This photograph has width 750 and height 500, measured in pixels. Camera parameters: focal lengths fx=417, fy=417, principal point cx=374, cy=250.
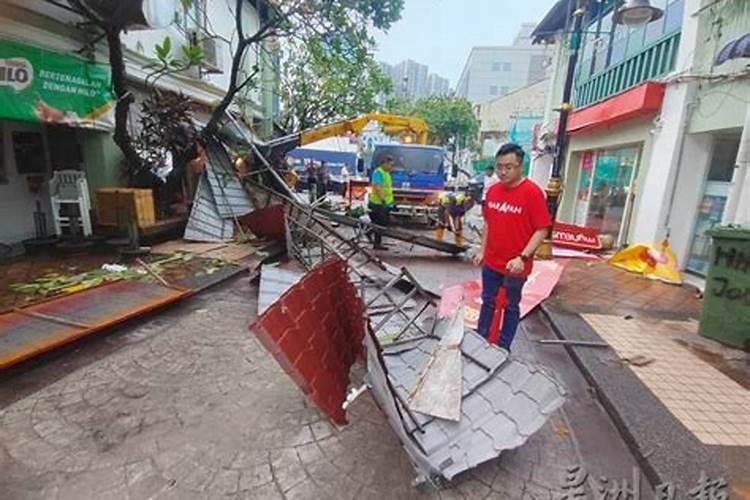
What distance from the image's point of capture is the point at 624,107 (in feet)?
25.8

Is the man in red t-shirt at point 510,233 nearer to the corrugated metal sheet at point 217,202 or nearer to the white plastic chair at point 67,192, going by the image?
the corrugated metal sheet at point 217,202

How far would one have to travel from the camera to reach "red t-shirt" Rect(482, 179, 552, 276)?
3184mm

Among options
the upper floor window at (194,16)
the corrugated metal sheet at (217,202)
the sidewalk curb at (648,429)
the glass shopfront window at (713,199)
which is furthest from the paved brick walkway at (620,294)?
the upper floor window at (194,16)

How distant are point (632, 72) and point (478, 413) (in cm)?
910

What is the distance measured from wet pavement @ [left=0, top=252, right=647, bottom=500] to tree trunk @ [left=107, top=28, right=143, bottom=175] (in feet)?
14.1

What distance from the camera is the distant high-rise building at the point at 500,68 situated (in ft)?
209

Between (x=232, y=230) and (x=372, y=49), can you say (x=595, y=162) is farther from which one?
(x=232, y=230)

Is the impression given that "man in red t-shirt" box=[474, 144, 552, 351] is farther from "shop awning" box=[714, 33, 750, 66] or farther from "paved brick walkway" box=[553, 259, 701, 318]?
"shop awning" box=[714, 33, 750, 66]

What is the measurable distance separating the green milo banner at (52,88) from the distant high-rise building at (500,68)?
6308 cm

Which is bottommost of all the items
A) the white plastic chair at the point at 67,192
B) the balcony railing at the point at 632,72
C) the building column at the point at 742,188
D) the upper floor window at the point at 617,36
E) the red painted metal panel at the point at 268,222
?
the red painted metal panel at the point at 268,222

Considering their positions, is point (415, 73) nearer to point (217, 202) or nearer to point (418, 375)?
point (217, 202)

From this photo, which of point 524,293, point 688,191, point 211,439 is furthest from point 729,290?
point 211,439

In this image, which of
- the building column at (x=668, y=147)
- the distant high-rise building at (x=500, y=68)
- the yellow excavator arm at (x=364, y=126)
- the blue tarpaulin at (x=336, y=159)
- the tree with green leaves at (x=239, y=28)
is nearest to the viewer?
the tree with green leaves at (x=239, y=28)

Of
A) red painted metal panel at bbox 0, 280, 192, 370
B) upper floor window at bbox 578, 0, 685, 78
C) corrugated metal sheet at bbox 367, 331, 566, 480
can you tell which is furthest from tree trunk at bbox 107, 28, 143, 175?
upper floor window at bbox 578, 0, 685, 78
